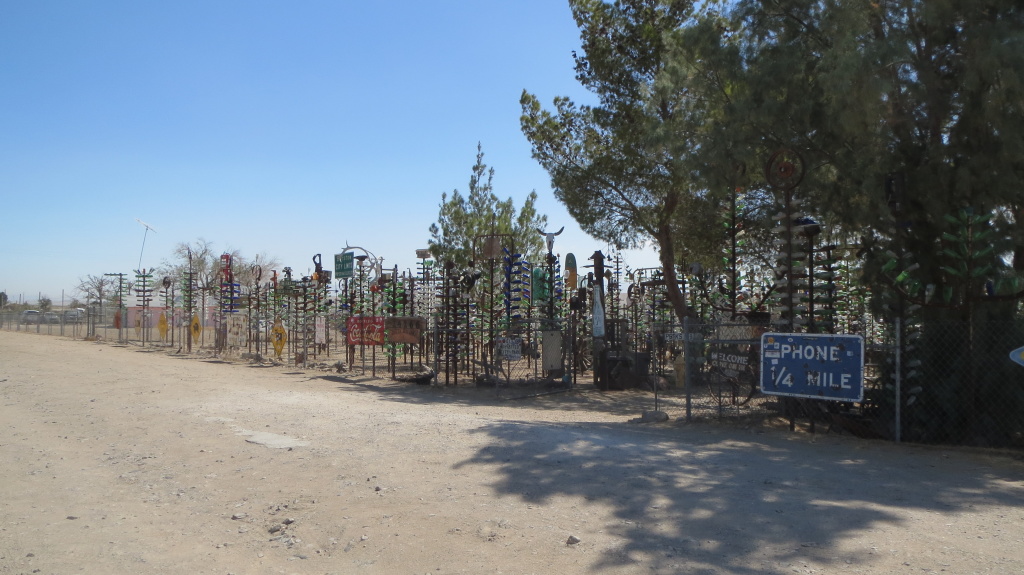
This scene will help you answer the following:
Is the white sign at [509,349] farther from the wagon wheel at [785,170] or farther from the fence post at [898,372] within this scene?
the fence post at [898,372]

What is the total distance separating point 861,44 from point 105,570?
10.7m

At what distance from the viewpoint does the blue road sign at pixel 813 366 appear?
30.1ft

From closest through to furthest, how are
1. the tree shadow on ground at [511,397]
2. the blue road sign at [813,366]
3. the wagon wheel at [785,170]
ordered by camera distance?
the blue road sign at [813,366]
the wagon wheel at [785,170]
the tree shadow on ground at [511,397]

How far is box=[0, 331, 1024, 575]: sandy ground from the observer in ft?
17.0

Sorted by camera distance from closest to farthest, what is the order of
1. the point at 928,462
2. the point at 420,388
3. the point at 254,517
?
→ the point at 254,517, the point at 928,462, the point at 420,388

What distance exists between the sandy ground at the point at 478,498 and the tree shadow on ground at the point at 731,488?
0.08ft

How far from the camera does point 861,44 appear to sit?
1038 centimetres

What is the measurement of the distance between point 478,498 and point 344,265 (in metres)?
15.5

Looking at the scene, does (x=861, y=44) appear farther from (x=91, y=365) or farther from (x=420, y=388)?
(x=91, y=365)

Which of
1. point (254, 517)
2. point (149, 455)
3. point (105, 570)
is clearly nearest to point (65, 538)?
point (105, 570)

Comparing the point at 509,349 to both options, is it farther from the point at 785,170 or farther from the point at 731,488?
the point at 731,488

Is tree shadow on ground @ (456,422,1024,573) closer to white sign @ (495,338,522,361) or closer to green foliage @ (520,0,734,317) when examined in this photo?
white sign @ (495,338,522,361)

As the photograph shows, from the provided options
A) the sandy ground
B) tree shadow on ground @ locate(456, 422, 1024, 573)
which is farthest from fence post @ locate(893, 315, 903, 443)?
tree shadow on ground @ locate(456, 422, 1024, 573)

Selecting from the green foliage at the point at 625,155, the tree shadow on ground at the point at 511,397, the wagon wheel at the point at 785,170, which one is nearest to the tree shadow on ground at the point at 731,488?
the wagon wheel at the point at 785,170
